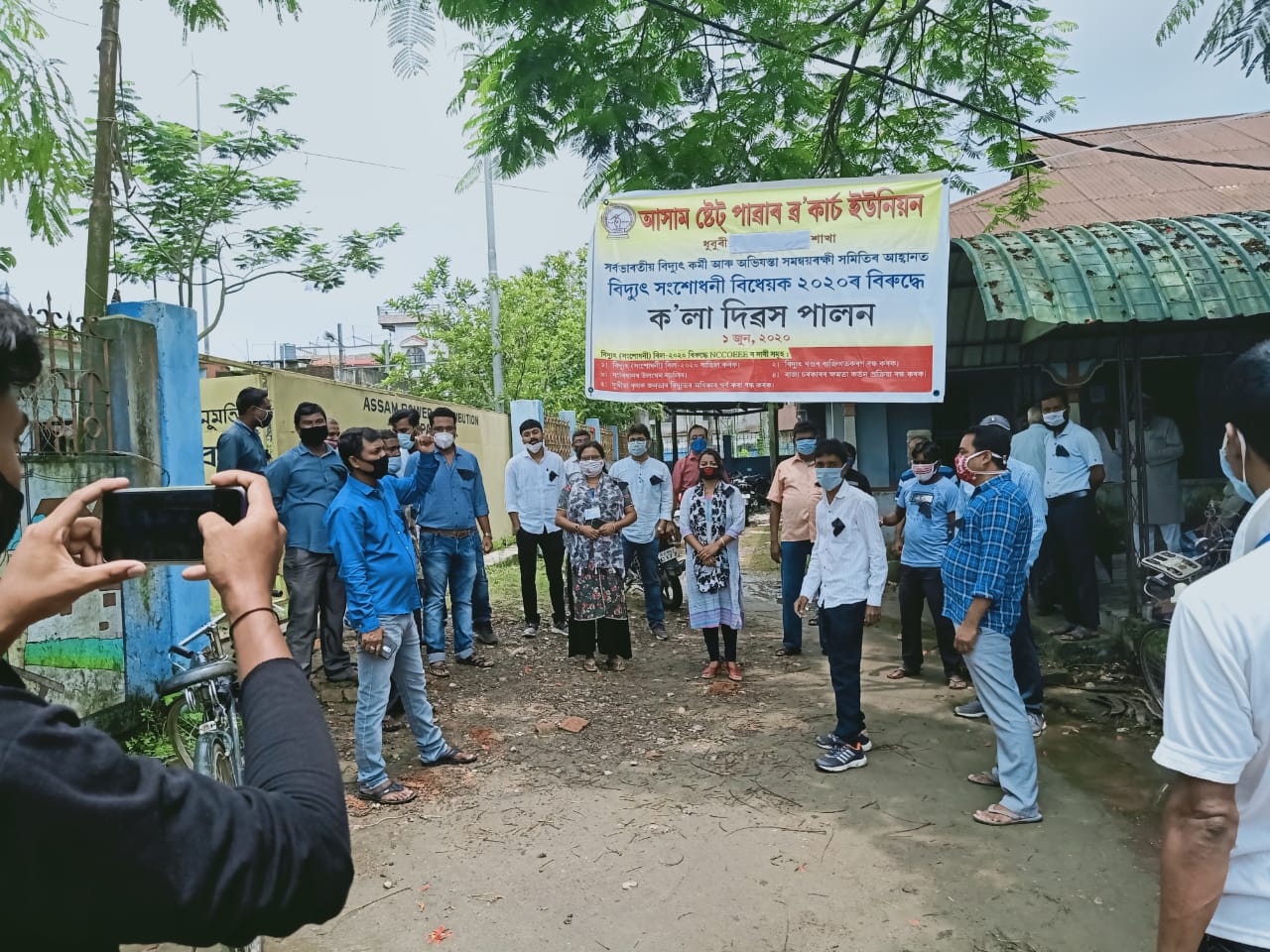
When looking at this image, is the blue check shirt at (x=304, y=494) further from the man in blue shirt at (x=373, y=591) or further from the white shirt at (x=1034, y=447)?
the white shirt at (x=1034, y=447)

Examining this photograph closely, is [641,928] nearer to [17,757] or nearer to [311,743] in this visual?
[311,743]

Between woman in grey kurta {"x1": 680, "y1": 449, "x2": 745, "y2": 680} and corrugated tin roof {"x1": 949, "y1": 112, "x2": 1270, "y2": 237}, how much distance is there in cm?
540

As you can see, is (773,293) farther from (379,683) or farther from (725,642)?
(379,683)

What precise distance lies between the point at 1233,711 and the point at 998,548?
2466 mm

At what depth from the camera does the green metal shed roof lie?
5.08 meters

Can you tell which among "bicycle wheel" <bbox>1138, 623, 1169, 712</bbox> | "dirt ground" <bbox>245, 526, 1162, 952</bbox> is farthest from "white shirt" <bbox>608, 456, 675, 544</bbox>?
"bicycle wheel" <bbox>1138, 623, 1169, 712</bbox>

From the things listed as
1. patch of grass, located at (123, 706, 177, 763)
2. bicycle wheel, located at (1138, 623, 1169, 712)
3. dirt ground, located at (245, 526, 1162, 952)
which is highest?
bicycle wheel, located at (1138, 623, 1169, 712)

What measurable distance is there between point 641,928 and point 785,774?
1.55 meters

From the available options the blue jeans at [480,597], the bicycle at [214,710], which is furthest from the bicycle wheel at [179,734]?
Answer: the blue jeans at [480,597]

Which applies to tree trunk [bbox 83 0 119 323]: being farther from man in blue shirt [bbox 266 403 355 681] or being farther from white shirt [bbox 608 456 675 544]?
white shirt [bbox 608 456 675 544]

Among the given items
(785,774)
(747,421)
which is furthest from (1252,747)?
(747,421)

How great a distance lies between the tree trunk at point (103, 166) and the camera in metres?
7.24

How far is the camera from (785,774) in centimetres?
430

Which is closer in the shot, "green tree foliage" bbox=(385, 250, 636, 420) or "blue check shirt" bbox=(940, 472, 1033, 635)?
"blue check shirt" bbox=(940, 472, 1033, 635)
